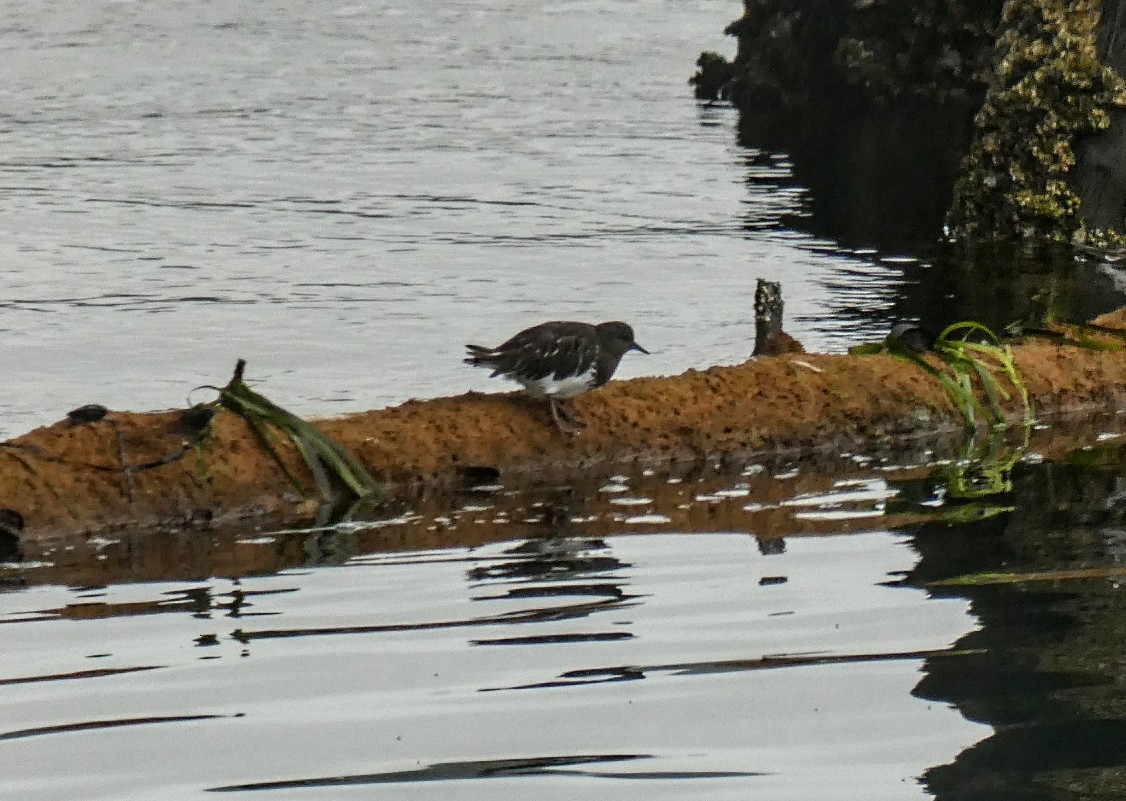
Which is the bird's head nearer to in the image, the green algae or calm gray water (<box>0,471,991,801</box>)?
calm gray water (<box>0,471,991,801</box>)

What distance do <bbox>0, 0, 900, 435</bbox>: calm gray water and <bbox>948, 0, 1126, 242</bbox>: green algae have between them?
6.53 ft

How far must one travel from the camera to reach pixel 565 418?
33.8 ft

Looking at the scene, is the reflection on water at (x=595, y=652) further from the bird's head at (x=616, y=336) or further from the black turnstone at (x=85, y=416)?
the bird's head at (x=616, y=336)

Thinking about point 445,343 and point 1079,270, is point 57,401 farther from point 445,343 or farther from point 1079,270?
point 1079,270

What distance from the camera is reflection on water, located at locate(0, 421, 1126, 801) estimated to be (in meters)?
6.10

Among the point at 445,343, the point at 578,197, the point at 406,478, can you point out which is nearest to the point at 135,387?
the point at 445,343

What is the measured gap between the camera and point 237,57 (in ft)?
177

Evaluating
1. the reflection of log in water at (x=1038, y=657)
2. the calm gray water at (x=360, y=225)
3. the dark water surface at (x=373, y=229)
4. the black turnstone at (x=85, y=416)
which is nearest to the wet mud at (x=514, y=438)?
the black turnstone at (x=85, y=416)

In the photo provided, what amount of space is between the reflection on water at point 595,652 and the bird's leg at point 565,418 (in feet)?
1.29

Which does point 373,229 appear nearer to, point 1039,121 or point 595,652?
point 1039,121

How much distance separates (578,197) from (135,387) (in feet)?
44.7

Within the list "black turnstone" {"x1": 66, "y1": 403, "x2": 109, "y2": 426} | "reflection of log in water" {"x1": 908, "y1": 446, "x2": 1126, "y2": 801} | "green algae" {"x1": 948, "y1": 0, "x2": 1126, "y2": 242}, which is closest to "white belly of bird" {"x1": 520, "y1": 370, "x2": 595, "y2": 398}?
"reflection of log in water" {"x1": 908, "y1": 446, "x2": 1126, "y2": 801}

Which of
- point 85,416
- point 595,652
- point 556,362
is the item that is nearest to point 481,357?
point 556,362

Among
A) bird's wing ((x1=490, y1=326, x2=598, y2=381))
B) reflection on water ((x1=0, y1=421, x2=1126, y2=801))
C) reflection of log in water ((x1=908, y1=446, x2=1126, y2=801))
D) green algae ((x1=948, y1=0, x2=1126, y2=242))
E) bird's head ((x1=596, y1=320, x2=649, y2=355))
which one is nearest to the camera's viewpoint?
reflection of log in water ((x1=908, y1=446, x2=1126, y2=801))
